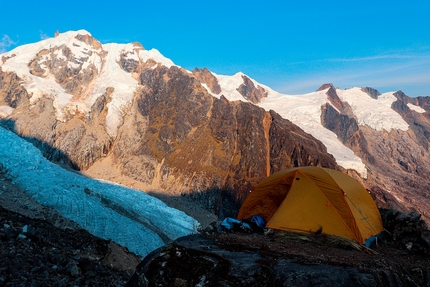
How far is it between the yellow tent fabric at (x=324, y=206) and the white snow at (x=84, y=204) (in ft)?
61.3

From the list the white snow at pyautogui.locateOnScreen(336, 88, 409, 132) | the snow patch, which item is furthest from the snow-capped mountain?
the white snow at pyautogui.locateOnScreen(336, 88, 409, 132)

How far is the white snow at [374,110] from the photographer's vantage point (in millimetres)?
147500

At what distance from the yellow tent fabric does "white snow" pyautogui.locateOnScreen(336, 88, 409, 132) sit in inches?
5926

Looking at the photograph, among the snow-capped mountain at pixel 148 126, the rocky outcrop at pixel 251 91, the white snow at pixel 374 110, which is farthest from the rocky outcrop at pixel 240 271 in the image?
the white snow at pixel 374 110

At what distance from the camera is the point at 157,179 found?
75.7 m

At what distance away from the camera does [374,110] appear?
15938cm

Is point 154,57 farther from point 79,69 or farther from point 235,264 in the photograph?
point 235,264

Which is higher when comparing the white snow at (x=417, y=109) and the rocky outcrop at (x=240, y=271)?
the white snow at (x=417, y=109)

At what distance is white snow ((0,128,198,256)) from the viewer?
2769cm

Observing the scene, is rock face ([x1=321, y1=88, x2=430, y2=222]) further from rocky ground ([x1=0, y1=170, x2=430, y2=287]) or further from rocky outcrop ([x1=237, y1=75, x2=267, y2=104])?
rocky ground ([x1=0, y1=170, x2=430, y2=287])

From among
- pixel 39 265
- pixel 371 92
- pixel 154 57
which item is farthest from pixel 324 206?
pixel 371 92

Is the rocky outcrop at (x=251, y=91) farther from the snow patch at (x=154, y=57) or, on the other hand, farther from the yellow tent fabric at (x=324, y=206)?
the yellow tent fabric at (x=324, y=206)

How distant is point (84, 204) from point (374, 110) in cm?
16201

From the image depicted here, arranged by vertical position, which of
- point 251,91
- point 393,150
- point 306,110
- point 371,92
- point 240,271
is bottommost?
point 393,150
